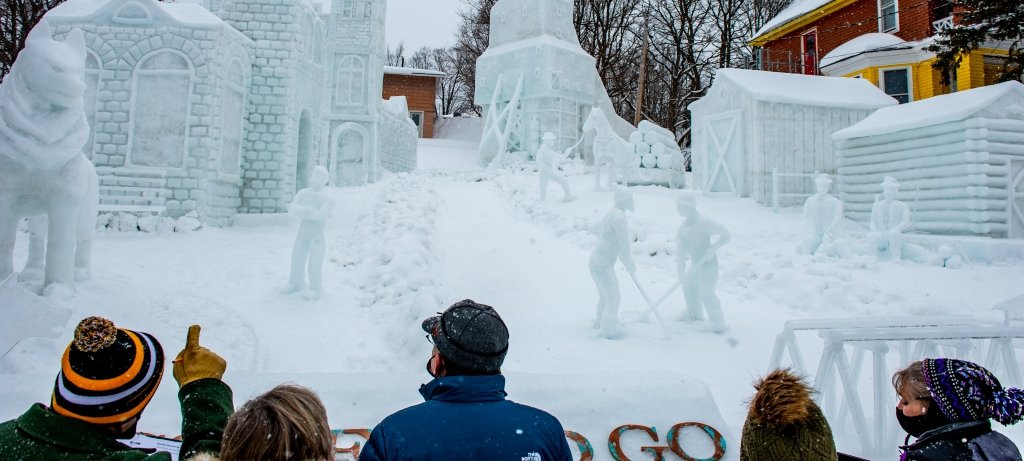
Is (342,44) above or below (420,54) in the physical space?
below

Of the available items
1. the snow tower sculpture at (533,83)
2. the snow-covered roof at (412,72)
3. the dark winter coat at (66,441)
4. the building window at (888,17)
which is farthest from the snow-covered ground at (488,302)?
the snow-covered roof at (412,72)

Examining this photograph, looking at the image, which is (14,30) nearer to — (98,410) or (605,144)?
(605,144)

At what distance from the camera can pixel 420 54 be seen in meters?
45.3

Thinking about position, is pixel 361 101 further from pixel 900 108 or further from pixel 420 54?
pixel 420 54

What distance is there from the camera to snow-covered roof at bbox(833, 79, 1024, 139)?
1038 cm

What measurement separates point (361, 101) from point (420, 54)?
30189 millimetres

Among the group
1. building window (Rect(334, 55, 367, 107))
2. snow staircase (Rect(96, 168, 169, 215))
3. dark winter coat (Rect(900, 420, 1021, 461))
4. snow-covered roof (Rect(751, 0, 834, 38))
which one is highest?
snow-covered roof (Rect(751, 0, 834, 38))

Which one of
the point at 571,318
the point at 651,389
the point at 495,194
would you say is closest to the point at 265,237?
the point at 571,318

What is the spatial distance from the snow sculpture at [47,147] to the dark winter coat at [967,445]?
6.51m

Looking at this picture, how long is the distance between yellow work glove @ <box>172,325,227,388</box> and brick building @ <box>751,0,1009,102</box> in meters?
19.3

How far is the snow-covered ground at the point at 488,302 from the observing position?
3359 millimetres

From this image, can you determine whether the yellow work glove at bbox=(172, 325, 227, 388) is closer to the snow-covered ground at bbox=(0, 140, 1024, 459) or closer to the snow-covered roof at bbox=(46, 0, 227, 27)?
the snow-covered ground at bbox=(0, 140, 1024, 459)

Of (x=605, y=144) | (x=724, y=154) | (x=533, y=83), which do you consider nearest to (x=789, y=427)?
(x=605, y=144)

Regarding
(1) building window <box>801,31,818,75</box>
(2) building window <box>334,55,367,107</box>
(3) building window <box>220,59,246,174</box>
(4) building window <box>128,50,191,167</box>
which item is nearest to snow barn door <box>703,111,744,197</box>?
(1) building window <box>801,31,818,75</box>
